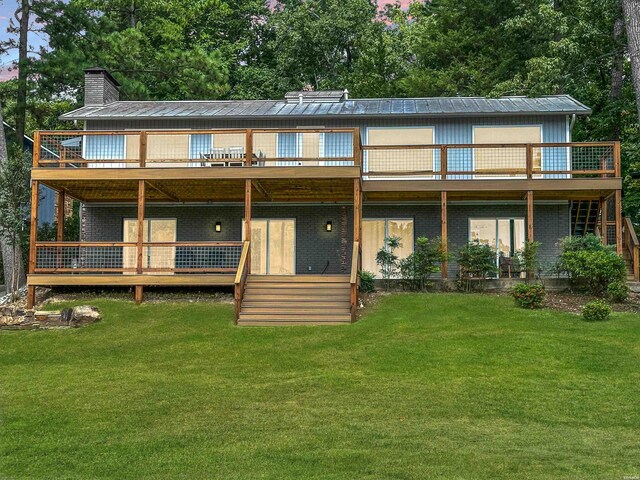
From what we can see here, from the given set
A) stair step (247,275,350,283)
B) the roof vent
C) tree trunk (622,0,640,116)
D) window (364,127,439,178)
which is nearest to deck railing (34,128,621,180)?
window (364,127,439,178)

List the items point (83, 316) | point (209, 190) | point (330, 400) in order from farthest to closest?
point (209, 190)
point (83, 316)
point (330, 400)

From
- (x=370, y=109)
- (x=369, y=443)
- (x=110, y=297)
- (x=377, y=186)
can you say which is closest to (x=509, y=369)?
(x=369, y=443)

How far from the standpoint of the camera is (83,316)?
46.2 feet

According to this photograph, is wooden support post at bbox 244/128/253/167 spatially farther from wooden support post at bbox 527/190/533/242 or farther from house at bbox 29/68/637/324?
wooden support post at bbox 527/190/533/242

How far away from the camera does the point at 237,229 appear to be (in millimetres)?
20125

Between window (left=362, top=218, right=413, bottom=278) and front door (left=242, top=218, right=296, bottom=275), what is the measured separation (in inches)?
84.6

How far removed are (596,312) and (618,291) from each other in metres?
2.31

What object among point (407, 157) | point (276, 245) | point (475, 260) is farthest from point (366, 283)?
point (407, 157)

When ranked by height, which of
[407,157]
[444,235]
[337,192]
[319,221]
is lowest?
[444,235]

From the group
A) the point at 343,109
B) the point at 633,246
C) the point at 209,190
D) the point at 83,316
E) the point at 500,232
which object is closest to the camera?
the point at 83,316

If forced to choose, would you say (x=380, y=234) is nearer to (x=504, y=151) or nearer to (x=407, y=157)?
(x=407, y=157)

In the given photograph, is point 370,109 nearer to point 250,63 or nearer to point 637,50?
point 637,50

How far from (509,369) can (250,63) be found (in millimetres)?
33388

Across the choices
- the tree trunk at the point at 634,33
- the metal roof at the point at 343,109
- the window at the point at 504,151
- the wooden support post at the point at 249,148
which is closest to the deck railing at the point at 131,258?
the wooden support post at the point at 249,148
